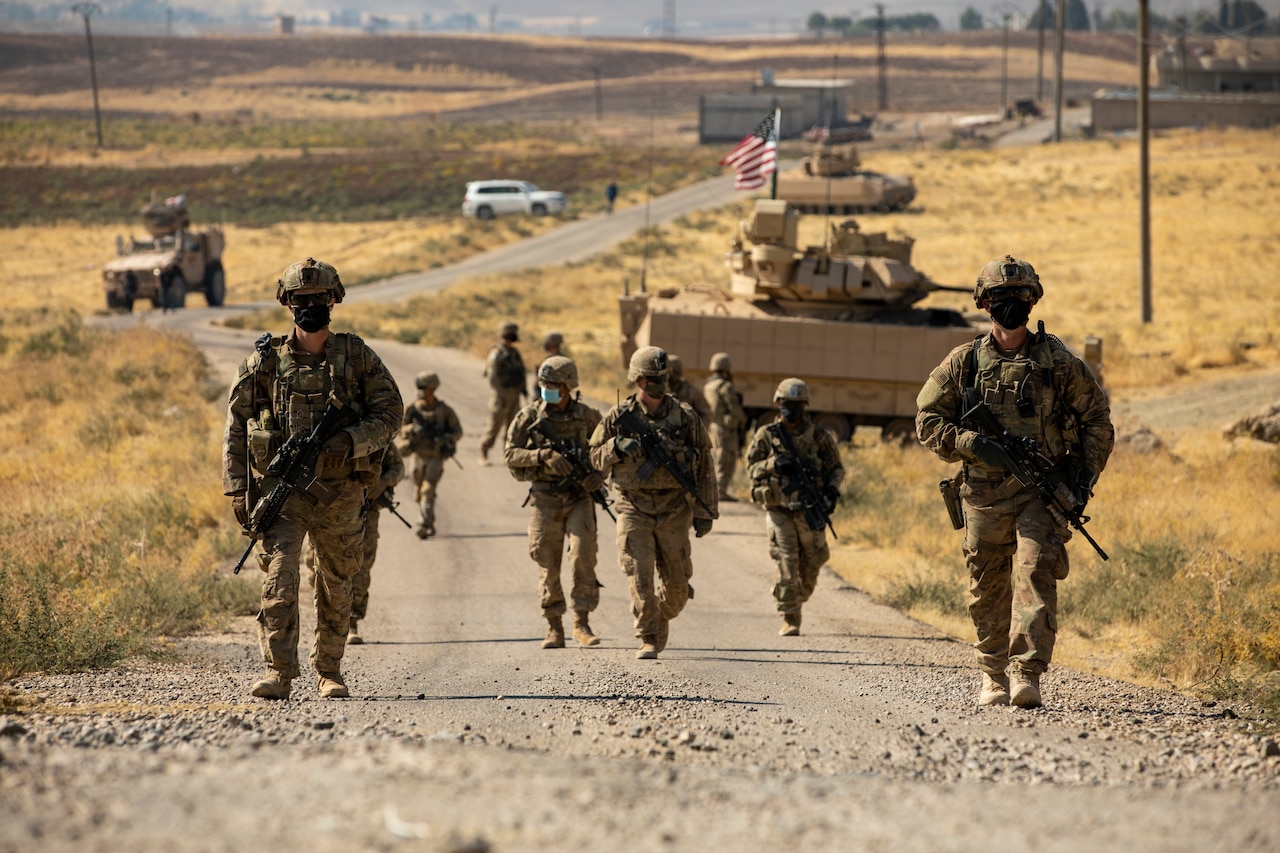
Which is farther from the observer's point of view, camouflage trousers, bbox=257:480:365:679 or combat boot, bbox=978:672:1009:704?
combat boot, bbox=978:672:1009:704

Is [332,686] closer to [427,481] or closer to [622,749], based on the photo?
[622,749]

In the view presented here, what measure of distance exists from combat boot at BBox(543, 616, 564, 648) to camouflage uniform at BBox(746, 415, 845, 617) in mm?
1667

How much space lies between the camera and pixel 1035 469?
24.8 ft

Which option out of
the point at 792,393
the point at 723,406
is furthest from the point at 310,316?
the point at 723,406

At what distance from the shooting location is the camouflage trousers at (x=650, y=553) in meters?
9.41

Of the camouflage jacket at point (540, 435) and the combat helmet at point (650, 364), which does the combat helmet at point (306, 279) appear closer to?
the combat helmet at point (650, 364)

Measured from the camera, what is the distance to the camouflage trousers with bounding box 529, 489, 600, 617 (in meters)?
10.0

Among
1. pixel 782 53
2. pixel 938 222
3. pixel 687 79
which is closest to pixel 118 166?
pixel 938 222

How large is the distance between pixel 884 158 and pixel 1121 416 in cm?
5299

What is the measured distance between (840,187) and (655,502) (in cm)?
4251

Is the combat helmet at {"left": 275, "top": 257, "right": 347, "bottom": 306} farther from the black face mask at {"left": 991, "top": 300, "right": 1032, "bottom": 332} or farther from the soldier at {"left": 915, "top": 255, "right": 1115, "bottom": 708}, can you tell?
the black face mask at {"left": 991, "top": 300, "right": 1032, "bottom": 332}

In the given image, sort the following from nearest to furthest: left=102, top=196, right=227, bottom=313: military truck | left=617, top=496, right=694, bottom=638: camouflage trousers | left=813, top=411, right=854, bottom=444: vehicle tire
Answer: left=617, top=496, right=694, bottom=638: camouflage trousers, left=813, top=411, right=854, bottom=444: vehicle tire, left=102, top=196, right=227, bottom=313: military truck

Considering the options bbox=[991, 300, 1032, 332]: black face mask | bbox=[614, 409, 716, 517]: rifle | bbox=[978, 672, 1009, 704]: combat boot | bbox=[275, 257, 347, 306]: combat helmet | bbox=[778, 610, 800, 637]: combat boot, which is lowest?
bbox=[778, 610, 800, 637]: combat boot

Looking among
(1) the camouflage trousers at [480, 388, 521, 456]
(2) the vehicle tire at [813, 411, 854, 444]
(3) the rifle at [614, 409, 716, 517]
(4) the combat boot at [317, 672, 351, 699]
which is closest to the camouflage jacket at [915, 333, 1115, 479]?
(3) the rifle at [614, 409, 716, 517]
